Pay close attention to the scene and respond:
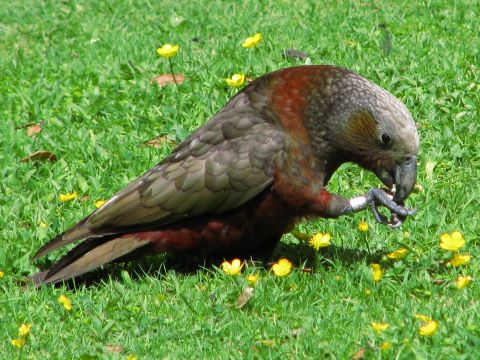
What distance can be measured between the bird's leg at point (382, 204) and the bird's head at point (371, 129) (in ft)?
0.18

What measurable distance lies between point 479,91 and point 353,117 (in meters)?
2.06

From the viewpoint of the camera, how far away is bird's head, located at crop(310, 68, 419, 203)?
526 cm

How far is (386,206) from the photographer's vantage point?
5.33 metres

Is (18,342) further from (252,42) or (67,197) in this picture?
(252,42)

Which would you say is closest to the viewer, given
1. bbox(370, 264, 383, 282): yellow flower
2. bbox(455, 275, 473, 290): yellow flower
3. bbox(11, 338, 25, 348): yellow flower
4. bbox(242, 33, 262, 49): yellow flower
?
bbox(11, 338, 25, 348): yellow flower

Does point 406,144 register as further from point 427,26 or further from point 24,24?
point 24,24

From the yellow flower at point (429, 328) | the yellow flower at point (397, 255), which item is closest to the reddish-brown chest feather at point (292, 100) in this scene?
the yellow flower at point (397, 255)

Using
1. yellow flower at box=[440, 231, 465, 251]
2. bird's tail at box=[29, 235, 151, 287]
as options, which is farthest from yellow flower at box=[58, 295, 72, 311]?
yellow flower at box=[440, 231, 465, 251]

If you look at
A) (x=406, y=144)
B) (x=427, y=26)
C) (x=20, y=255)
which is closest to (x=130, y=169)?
(x=20, y=255)

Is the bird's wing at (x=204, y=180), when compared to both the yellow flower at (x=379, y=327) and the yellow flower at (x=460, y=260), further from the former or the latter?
the yellow flower at (x=379, y=327)

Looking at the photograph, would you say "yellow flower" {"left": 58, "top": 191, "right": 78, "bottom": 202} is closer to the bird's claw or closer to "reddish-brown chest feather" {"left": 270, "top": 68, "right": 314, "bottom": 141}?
"reddish-brown chest feather" {"left": 270, "top": 68, "right": 314, "bottom": 141}

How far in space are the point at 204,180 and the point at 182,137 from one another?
61.7 inches

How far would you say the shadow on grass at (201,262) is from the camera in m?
5.52

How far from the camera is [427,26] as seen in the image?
8.27 metres
